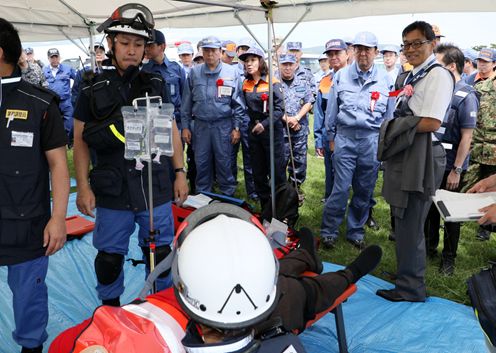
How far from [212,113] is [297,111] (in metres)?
1.47

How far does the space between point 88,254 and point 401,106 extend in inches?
118

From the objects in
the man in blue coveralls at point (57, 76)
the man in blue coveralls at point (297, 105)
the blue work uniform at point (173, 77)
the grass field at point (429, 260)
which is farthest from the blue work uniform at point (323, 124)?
the man in blue coveralls at point (57, 76)

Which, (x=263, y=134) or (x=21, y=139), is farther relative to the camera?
(x=263, y=134)

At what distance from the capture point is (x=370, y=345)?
2648mm

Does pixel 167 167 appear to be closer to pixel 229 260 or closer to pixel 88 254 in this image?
pixel 229 260

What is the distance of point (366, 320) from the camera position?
9.57ft

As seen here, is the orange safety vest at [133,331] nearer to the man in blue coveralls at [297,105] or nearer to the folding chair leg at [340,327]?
the folding chair leg at [340,327]

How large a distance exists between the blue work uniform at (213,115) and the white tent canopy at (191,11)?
638mm

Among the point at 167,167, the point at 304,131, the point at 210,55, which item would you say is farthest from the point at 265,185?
the point at 167,167

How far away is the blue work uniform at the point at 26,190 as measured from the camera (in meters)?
1.97

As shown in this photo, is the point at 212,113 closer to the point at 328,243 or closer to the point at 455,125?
the point at 328,243

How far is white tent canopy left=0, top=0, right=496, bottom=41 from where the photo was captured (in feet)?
11.9

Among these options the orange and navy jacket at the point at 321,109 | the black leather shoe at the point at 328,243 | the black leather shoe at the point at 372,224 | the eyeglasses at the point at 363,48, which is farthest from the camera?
the orange and navy jacket at the point at 321,109

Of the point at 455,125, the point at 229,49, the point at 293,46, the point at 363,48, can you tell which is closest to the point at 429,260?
the point at 455,125
